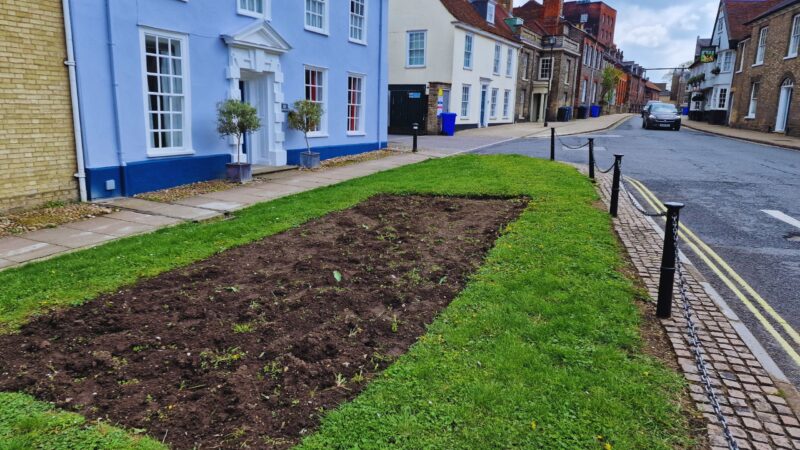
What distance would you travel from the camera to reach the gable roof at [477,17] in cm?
3054

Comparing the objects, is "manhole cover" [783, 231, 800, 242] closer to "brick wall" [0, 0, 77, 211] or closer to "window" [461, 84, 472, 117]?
"brick wall" [0, 0, 77, 211]

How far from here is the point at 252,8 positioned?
42.7ft

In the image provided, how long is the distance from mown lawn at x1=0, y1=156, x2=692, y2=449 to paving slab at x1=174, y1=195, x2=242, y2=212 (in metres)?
1.79

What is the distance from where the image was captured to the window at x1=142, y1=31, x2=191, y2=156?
1043 centimetres

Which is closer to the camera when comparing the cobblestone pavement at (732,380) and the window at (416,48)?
the cobblestone pavement at (732,380)

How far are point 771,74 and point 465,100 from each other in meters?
18.9

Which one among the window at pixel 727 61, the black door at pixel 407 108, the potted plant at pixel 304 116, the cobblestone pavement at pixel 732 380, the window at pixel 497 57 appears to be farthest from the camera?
the window at pixel 727 61

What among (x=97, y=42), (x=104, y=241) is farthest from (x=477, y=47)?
(x=104, y=241)

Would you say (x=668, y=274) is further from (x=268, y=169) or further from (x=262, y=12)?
(x=262, y=12)

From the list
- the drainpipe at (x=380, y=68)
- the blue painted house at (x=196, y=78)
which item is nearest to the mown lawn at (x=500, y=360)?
the blue painted house at (x=196, y=78)

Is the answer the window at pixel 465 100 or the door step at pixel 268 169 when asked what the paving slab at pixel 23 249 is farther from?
the window at pixel 465 100

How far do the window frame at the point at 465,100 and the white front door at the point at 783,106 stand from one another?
714 inches

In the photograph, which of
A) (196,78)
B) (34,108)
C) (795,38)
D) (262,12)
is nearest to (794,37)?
(795,38)

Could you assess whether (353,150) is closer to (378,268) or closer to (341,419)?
(378,268)
